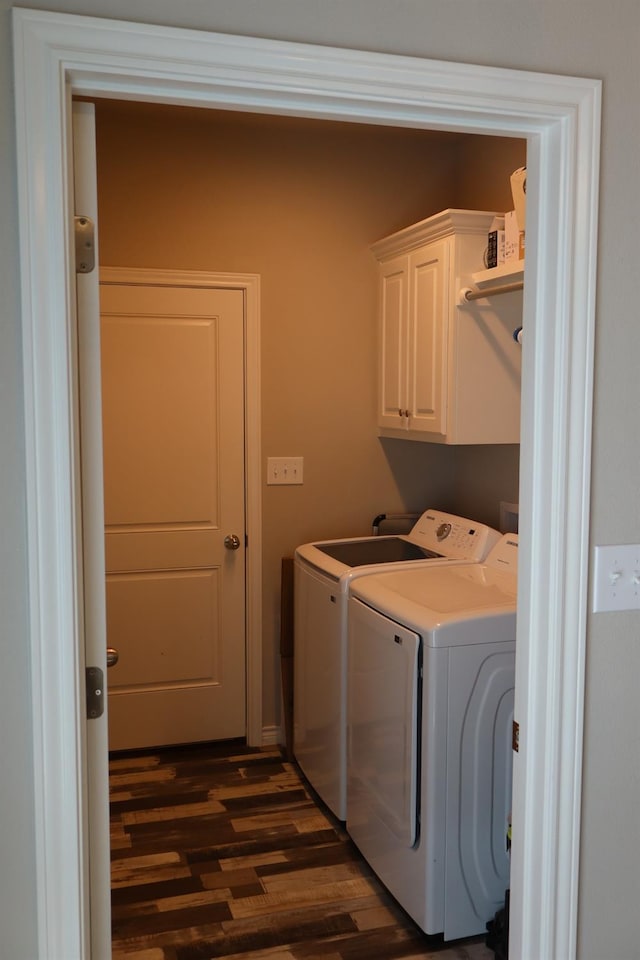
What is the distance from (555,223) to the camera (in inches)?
57.9

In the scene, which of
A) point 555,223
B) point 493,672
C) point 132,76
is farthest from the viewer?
point 493,672

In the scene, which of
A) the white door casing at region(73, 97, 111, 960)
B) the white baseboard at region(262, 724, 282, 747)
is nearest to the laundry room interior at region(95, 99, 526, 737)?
the white baseboard at region(262, 724, 282, 747)

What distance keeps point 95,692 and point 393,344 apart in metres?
2.49

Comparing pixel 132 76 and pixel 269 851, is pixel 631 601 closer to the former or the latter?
pixel 132 76

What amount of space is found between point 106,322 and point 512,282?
168cm

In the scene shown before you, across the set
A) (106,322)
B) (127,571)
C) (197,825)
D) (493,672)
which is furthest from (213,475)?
(493,672)

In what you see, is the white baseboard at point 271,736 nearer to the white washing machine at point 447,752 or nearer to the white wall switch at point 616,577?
the white washing machine at point 447,752

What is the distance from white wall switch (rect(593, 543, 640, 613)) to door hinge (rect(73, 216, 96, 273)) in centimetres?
99

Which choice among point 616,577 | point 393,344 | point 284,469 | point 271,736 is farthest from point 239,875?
point 393,344

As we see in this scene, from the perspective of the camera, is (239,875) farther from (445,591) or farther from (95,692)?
(95,692)

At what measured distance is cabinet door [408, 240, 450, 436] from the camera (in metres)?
3.15

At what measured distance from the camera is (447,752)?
2.44m

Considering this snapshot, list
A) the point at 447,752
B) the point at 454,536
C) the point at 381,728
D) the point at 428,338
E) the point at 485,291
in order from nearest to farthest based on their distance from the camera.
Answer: the point at 447,752, the point at 381,728, the point at 485,291, the point at 428,338, the point at 454,536

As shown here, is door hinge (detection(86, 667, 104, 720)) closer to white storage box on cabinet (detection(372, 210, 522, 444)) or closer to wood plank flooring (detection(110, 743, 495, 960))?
wood plank flooring (detection(110, 743, 495, 960))
